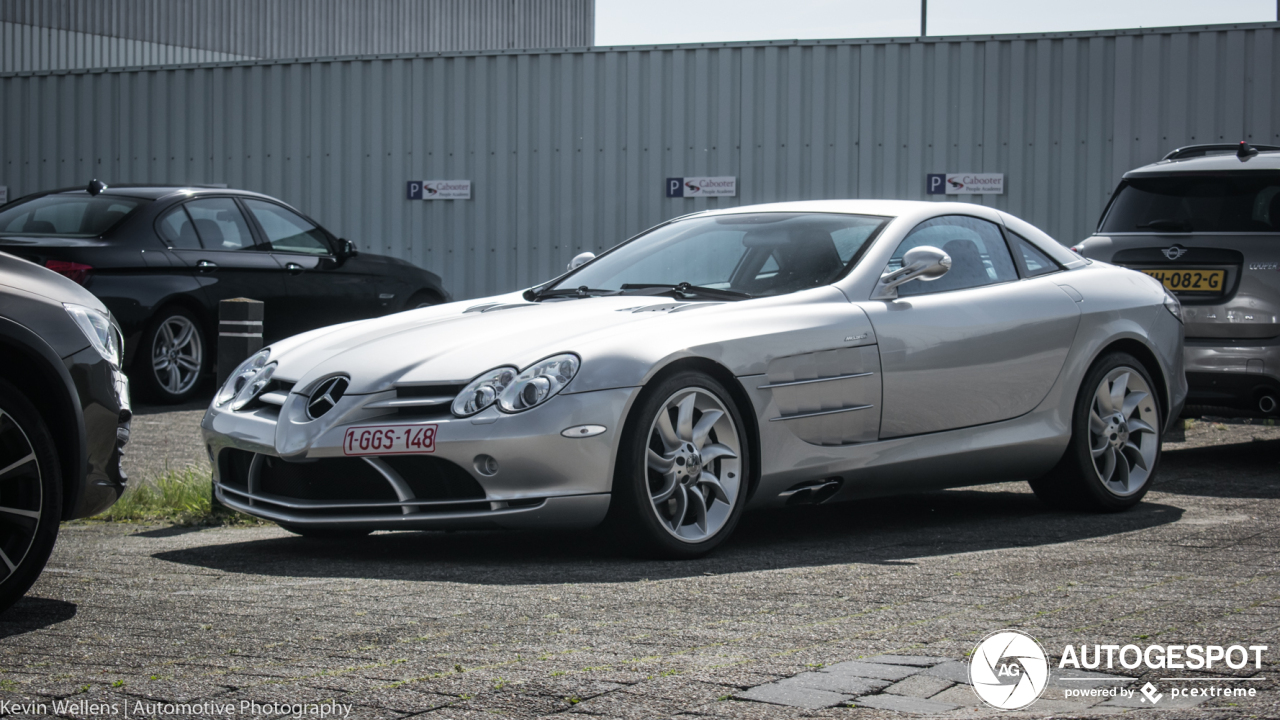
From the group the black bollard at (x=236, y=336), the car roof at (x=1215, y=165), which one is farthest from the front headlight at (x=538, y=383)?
the car roof at (x=1215, y=165)

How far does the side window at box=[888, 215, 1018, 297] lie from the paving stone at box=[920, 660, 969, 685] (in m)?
2.68

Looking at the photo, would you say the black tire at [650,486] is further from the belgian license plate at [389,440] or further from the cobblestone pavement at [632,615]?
the belgian license plate at [389,440]

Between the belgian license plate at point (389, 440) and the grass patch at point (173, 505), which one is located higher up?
the belgian license plate at point (389, 440)

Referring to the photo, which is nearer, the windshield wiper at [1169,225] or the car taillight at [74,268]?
the windshield wiper at [1169,225]

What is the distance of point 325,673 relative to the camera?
3.33 meters

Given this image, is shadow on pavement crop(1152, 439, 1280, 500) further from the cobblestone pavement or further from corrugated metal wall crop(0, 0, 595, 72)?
corrugated metal wall crop(0, 0, 595, 72)

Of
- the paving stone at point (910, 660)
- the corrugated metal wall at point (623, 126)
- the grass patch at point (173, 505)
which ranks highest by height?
the corrugated metal wall at point (623, 126)

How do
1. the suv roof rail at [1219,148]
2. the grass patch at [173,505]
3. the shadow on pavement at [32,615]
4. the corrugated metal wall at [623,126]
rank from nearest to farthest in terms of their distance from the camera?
the shadow on pavement at [32,615], the grass patch at [173,505], the suv roof rail at [1219,148], the corrugated metal wall at [623,126]

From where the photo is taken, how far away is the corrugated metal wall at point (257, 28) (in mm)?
29156

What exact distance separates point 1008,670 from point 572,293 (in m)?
3.21

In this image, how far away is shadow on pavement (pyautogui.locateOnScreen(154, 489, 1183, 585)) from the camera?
4.85 meters

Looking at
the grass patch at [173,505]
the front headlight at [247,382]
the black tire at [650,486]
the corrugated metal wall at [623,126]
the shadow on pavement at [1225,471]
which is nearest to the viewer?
the black tire at [650,486]

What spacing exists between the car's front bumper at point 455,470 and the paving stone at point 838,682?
5.32ft

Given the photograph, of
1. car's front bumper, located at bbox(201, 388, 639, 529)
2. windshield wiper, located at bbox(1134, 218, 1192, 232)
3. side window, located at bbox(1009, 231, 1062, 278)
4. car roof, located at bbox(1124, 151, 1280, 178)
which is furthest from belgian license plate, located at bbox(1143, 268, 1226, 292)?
car's front bumper, located at bbox(201, 388, 639, 529)
